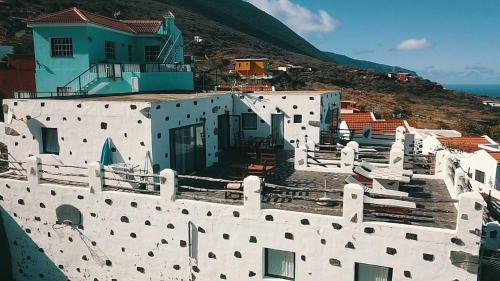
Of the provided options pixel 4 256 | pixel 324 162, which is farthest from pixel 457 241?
pixel 4 256

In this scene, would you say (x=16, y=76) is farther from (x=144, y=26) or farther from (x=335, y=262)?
(x=335, y=262)

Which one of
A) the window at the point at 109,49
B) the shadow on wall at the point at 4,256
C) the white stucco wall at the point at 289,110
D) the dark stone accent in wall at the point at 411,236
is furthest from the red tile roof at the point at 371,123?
the shadow on wall at the point at 4,256

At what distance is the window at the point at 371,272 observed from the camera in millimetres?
10844

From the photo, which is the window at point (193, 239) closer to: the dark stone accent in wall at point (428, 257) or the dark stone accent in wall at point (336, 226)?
the dark stone accent in wall at point (336, 226)

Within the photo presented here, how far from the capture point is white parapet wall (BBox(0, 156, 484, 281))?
33.7ft

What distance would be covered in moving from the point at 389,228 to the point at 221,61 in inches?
3121

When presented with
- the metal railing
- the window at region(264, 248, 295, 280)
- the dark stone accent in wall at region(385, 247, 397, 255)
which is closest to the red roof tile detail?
the metal railing

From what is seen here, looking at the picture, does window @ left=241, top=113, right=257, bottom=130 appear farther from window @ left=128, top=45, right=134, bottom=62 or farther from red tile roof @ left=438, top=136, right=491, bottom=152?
red tile roof @ left=438, top=136, right=491, bottom=152

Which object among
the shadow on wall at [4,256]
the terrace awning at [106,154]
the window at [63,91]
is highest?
the window at [63,91]

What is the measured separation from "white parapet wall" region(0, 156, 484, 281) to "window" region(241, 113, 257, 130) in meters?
10.9

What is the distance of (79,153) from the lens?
15281 mm

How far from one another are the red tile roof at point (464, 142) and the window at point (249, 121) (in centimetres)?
1555

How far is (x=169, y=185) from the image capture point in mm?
12422

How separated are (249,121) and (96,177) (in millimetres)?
11214
